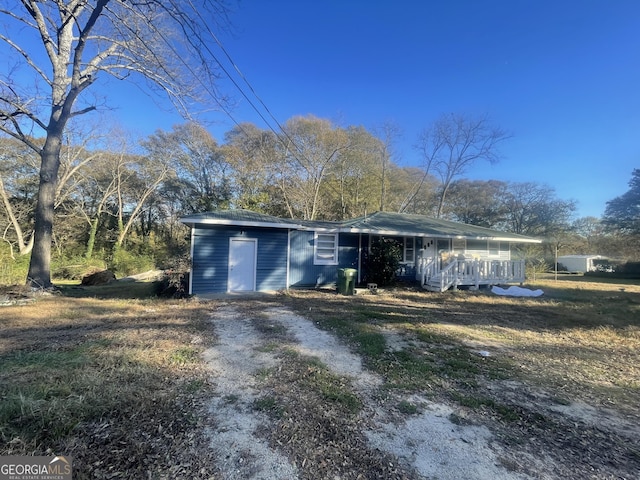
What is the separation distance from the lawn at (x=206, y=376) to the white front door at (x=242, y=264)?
262 cm

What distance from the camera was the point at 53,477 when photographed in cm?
189

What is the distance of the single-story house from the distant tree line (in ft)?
33.5

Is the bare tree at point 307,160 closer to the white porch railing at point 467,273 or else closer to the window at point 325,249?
the window at point 325,249

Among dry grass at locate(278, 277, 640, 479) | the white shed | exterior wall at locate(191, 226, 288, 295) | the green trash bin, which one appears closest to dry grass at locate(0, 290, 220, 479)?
dry grass at locate(278, 277, 640, 479)

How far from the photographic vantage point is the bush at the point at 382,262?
12055mm

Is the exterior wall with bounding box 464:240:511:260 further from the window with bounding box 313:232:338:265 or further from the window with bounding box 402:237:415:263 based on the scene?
the window with bounding box 313:232:338:265

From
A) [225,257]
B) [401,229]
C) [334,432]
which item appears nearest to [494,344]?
[334,432]

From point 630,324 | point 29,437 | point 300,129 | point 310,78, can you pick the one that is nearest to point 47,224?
point 29,437

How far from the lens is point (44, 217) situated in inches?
359

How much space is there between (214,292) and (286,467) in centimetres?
840

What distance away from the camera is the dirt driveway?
211 cm

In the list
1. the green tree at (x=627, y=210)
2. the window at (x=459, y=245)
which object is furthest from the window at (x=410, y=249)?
the green tree at (x=627, y=210)

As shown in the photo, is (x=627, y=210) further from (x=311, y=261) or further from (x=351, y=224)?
(x=311, y=261)

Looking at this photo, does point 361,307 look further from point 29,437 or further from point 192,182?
point 192,182
